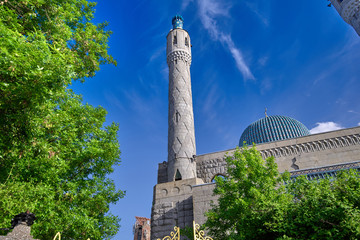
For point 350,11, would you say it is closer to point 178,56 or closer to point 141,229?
point 178,56

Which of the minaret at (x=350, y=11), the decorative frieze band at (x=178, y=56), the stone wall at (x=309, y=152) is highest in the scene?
the minaret at (x=350, y=11)

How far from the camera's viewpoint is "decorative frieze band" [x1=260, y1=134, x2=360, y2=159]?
17922 millimetres

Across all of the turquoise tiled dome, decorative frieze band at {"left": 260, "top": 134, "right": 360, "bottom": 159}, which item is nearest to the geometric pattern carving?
decorative frieze band at {"left": 260, "top": 134, "right": 360, "bottom": 159}

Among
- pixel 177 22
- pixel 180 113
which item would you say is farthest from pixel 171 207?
pixel 177 22

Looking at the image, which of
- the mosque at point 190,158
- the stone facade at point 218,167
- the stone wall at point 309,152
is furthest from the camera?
the stone wall at point 309,152

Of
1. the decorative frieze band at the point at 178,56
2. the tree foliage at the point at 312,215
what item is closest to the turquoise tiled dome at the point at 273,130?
the decorative frieze band at the point at 178,56

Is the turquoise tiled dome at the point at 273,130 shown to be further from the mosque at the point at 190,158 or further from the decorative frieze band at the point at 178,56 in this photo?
the decorative frieze band at the point at 178,56

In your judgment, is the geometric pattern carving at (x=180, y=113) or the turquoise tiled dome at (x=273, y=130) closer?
the geometric pattern carving at (x=180, y=113)

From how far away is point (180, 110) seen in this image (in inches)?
797

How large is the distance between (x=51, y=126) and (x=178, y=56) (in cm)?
1781

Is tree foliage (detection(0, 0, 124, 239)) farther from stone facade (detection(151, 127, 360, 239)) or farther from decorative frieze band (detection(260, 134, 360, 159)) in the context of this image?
decorative frieze band (detection(260, 134, 360, 159))

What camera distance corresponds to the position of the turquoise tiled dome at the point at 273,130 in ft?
126

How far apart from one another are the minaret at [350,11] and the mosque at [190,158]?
1602cm

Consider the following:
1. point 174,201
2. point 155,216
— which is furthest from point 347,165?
point 155,216
